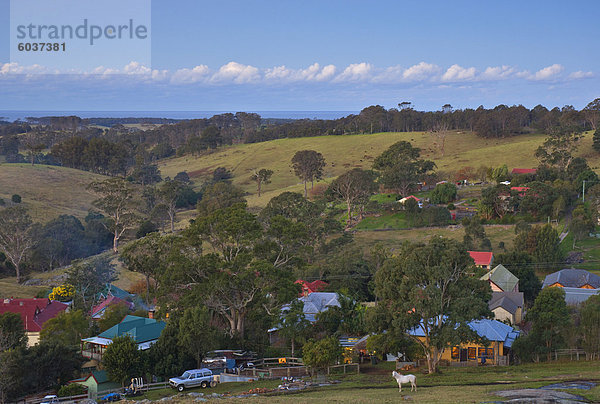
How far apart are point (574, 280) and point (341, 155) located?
7958 cm

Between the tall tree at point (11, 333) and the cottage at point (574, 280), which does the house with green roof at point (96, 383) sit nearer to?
the tall tree at point (11, 333)

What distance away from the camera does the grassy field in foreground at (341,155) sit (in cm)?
9794

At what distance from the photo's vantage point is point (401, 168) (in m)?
76.8

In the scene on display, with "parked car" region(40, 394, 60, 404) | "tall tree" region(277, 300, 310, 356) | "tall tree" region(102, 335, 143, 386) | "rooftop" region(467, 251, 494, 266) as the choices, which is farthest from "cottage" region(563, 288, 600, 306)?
"parked car" region(40, 394, 60, 404)

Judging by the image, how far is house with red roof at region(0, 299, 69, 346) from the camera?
35844 mm

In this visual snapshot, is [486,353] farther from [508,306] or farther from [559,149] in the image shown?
[559,149]

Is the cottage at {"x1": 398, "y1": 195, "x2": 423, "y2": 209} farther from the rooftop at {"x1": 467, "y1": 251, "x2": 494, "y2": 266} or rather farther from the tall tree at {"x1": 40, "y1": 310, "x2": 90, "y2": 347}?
the tall tree at {"x1": 40, "y1": 310, "x2": 90, "y2": 347}

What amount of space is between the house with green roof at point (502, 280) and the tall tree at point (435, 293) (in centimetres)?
1667

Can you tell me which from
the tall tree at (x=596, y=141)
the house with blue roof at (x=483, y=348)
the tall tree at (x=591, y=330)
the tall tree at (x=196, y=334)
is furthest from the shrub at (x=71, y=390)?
the tall tree at (x=596, y=141)

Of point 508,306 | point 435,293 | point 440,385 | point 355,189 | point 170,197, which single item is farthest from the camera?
point 170,197

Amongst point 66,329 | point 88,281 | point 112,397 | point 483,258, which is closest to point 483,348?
point 112,397

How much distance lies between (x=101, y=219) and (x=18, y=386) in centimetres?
4959

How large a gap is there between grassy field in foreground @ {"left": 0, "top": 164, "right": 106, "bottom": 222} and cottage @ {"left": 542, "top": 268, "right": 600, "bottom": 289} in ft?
189

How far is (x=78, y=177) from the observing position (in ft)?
319
